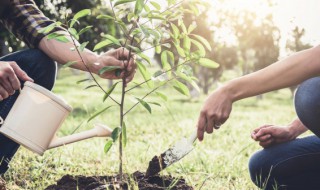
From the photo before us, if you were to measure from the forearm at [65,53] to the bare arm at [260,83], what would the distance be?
0.80m

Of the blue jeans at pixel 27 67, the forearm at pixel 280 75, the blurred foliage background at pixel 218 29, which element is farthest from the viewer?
the blurred foliage background at pixel 218 29

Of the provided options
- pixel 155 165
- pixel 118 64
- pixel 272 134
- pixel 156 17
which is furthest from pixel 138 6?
pixel 272 134

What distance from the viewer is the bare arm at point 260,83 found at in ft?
5.45

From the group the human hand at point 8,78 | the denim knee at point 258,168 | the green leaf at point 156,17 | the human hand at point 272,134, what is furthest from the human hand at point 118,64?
the denim knee at point 258,168

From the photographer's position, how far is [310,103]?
6.07 feet

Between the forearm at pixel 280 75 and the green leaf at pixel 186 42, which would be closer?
the forearm at pixel 280 75

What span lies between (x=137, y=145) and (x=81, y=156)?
91 centimetres

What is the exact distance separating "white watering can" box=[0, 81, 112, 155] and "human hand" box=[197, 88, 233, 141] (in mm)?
502

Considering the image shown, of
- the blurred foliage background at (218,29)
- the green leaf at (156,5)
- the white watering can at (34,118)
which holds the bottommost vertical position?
the blurred foliage background at (218,29)

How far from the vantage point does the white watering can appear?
1851 millimetres

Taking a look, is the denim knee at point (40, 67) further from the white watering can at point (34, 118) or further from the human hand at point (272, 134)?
the human hand at point (272, 134)

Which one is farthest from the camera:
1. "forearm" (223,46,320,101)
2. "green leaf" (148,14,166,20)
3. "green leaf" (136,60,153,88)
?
"green leaf" (136,60,153,88)

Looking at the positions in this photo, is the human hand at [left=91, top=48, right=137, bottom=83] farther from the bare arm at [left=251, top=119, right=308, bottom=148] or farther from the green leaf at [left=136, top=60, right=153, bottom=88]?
the bare arm at [left=251, top=119, right=308, bottom=148]

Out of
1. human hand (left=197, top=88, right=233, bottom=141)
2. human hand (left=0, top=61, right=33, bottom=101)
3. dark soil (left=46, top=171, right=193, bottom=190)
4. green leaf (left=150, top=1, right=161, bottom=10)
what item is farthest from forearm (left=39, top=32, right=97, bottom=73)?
human hand (left=197, top=88, right=233, bottom=141)
